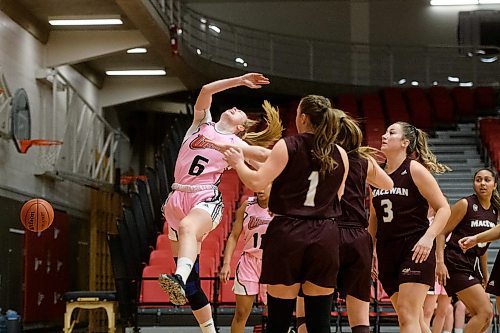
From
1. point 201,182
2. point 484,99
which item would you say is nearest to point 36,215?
point 201,182

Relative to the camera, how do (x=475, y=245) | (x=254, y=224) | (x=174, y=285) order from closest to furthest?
1. (x=174, y=285)
2. (x=475, y=245)
3. (x=254, y=224)

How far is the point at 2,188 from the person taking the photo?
39.2 feet

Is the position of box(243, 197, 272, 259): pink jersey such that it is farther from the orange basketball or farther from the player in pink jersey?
the orange basketball

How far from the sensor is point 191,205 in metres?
6.60

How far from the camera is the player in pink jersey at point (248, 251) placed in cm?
769

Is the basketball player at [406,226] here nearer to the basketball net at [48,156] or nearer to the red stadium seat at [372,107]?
the basketball net at [48,156]

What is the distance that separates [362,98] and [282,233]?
1377 centimetres

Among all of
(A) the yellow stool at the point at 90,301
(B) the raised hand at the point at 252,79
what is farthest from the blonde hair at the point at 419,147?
(A) the yellow stool at the point at 90,301

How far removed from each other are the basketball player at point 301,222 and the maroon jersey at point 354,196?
0.58m

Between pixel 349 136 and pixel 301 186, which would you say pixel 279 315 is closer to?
pixel 301 186

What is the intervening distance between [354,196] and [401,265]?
78cm

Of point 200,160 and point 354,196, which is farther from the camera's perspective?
point 200,160

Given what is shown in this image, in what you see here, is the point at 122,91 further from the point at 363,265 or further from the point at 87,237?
the point at 363,265

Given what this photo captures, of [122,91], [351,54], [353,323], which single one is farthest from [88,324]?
[353,323]
